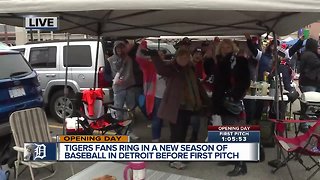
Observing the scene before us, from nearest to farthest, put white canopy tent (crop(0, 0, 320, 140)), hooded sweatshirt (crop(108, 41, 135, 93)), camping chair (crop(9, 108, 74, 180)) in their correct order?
white canopy tent (crop(0, 0, 320, 140)), camping chair (crop(9, 108, 74, 180)), hooded sweatshirt (crop(108, 41, 135, 93))

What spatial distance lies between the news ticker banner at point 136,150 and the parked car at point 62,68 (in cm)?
504

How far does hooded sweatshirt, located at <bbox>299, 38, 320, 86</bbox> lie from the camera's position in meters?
7.27

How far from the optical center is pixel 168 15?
198 inches

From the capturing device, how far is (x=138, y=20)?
17.5 ft

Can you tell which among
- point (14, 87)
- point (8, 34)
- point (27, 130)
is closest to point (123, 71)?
point (14, 87)

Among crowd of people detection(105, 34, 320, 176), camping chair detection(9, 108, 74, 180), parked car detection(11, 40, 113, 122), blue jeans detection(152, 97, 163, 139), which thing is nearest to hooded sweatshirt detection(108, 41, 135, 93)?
crowd of people detection(105, 34, 320, 176)

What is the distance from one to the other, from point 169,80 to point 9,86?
7.82 feet

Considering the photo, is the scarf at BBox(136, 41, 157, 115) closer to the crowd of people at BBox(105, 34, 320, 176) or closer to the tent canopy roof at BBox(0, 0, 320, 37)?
the crowd of people at BBox(105, 34, 320, 176)

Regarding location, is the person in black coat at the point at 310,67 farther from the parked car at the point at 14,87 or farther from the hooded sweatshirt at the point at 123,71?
the parked car at the point at 14,87

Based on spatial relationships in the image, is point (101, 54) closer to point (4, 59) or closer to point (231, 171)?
point (4, 59)

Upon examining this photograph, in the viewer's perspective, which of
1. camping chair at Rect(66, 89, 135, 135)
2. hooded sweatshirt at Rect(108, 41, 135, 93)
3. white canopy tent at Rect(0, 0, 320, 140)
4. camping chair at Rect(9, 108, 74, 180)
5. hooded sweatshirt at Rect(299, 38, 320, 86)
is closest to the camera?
white canopy tent at Rect(0, 0, 320, 140)

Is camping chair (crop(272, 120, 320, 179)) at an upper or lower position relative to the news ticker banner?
lower

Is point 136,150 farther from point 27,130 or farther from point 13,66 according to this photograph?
point 13,66

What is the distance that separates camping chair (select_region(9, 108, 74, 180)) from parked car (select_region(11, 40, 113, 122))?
9.08ft
